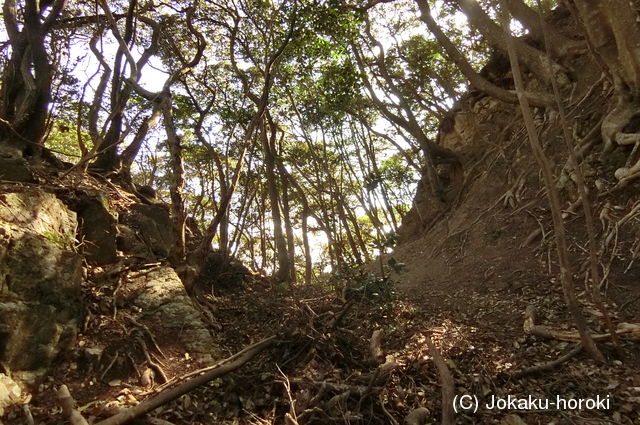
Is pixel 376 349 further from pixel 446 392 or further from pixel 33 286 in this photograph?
pixel 33 286

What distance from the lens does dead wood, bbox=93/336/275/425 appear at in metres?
2.72

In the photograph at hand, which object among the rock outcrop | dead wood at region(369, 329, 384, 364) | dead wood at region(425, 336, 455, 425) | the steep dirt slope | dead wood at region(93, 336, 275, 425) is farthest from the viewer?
dead wood at region(369, 329, 384, 364)

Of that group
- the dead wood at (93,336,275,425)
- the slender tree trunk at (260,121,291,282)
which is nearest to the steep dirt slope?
the dead wood at (93,336,275,425)

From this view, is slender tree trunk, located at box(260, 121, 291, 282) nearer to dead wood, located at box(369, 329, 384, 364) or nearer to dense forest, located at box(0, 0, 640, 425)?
dense forest, located at box(0, 0, 640, 425)

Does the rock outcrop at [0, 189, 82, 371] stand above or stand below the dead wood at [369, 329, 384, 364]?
above

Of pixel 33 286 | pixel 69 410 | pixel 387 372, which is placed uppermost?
pixel 33 286

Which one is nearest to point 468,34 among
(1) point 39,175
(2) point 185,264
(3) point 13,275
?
(2) point 185,264

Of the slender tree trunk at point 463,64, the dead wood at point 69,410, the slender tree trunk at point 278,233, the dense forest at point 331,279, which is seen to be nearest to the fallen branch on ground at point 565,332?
the dense forest at point 331,279

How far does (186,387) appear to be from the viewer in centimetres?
318

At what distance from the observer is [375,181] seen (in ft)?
32.0

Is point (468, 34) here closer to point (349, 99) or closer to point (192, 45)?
point (349, 99)

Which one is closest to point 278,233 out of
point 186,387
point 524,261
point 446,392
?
point 524,261

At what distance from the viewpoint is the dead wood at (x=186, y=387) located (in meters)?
2.72

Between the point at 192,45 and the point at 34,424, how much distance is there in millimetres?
9206
